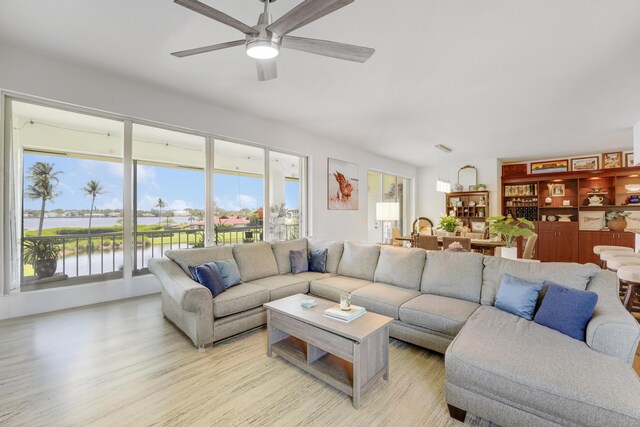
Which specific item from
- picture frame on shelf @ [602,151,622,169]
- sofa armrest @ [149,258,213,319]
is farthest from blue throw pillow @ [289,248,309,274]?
picture frame on shelf @ [602,151,622,169]

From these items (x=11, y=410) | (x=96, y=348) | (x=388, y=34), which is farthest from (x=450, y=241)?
(x=11, y=410)

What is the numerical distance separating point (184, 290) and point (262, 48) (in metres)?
2.08

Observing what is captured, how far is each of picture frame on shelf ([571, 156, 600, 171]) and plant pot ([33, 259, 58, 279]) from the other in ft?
36.4

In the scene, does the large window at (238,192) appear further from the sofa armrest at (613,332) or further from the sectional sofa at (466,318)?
the sofa armrest at (613,332)

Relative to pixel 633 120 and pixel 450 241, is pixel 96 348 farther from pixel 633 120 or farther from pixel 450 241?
pixel 633 120

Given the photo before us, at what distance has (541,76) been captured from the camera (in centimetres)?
321

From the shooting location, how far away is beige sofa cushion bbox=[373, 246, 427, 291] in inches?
123

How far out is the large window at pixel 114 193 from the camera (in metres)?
3.25

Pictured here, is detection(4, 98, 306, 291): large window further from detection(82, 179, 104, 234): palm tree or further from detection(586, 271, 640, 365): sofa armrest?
detection(586, 271, 640, 365): sofa armrest

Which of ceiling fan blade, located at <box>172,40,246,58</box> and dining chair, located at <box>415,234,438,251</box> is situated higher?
ceiling fan blade, located at <box>172,40,246,58</box>

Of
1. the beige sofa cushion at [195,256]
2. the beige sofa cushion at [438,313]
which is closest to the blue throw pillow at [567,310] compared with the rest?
the beige sofa cushion at [438,313]

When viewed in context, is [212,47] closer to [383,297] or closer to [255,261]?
[255,261]

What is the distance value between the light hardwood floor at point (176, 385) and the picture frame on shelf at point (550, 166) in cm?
791

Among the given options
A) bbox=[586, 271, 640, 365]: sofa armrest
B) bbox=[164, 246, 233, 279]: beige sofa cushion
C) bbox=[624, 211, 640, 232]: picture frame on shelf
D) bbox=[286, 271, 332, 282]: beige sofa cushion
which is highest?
bbox=[624, 211, 640, 232]: picture frame on shelf
